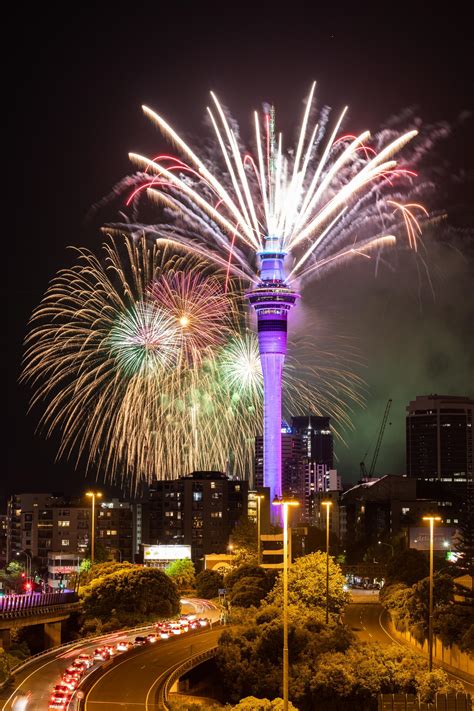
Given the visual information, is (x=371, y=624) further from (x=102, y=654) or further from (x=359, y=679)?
(x=359, y=679)

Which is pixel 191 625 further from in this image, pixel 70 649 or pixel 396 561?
pixel 396 561

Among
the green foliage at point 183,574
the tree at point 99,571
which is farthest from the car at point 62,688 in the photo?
the green foliage at point 183,574

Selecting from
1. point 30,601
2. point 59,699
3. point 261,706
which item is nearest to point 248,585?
point 30,601

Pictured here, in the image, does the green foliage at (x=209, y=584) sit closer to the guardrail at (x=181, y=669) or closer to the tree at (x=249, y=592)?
the tree at (x=249, y=592)

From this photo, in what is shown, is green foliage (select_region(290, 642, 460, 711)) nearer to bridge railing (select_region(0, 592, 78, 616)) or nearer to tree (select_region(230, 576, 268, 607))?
bridge railing (select_region(0, 592, 78, 616))

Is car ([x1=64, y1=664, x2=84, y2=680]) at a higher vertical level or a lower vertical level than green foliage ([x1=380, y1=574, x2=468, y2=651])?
lower

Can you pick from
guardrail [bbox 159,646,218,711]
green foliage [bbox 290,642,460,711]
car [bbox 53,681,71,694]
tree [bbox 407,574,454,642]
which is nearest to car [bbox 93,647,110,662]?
guardrail [bbox 159,646,218,711]
